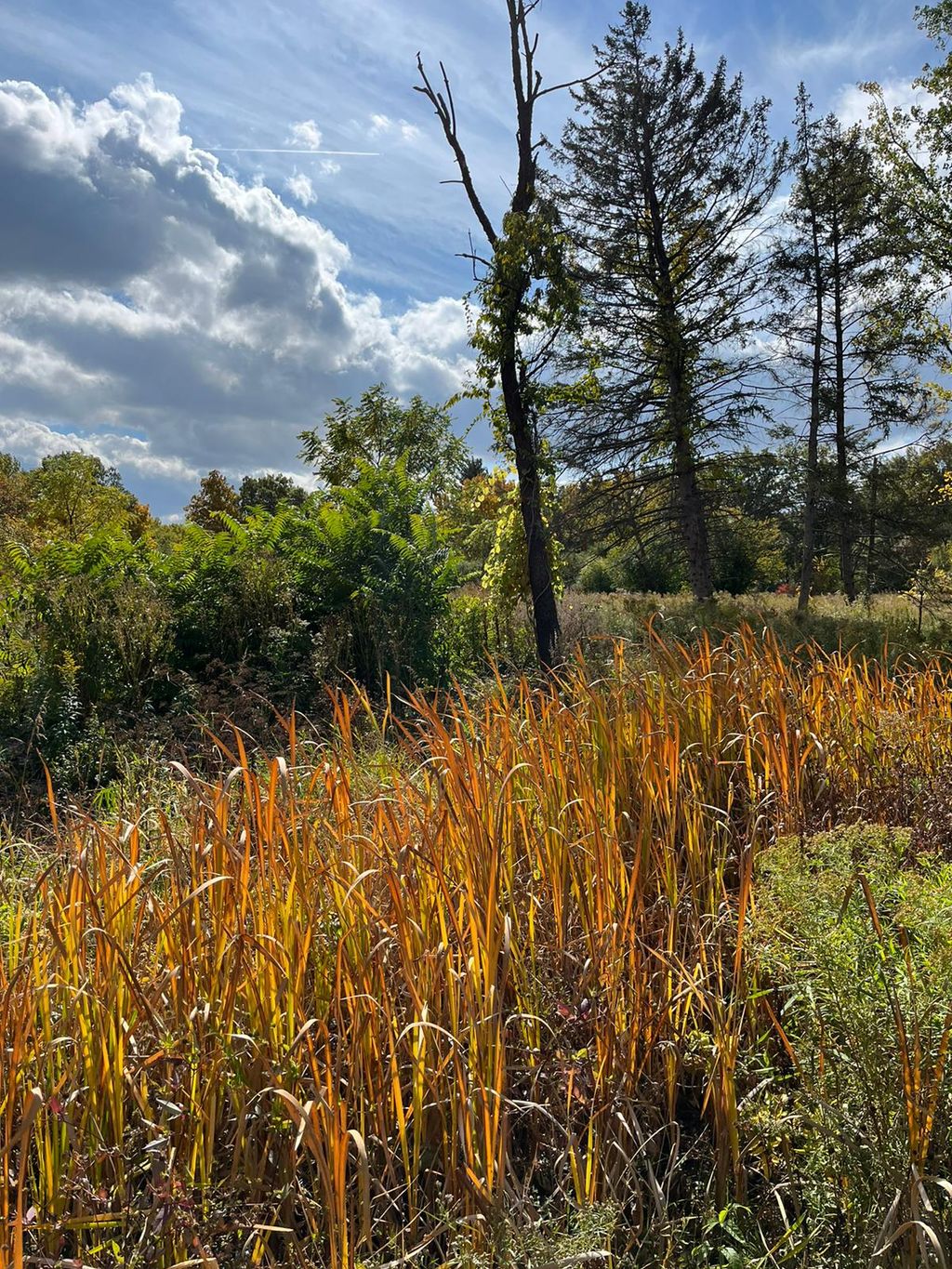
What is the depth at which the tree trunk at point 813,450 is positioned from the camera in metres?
15.5

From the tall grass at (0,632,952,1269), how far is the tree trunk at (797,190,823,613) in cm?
1277

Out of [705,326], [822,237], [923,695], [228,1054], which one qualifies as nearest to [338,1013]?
[228,1054]

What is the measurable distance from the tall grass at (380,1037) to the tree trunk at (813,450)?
12767 mm

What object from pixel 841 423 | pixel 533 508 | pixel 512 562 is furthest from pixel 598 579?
pixel 533 508

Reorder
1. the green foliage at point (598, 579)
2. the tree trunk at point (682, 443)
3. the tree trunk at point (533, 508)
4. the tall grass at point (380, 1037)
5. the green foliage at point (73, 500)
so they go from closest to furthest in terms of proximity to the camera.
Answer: the tall grass at point (380, 1037), the tree trunk at point (533, 508), the tree trunk at point (682, 443), the green foliage at point (73, 500), the green foliage at point (598, 579)

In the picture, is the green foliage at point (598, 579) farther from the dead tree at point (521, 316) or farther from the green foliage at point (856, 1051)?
the green foliage at point (856, 1051)

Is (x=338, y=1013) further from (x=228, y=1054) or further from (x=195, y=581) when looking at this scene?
(x=195, y=581)

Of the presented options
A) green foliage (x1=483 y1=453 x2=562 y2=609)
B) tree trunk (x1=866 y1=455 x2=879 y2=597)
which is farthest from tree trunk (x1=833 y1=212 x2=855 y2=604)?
green foliage (x1=483 y1=453 x2=562 y2=609)

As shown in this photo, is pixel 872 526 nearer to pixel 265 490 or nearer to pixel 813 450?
pixel 813 450

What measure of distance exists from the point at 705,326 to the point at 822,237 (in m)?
4.26

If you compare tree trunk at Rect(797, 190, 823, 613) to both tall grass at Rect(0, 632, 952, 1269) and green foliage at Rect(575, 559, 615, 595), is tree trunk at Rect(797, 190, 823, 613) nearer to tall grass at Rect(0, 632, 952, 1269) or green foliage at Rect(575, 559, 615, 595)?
green foliage at Rect(575, 559, 615, 595)

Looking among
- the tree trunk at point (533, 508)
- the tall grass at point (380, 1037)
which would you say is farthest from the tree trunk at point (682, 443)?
the tall grass at point (380, 1037)

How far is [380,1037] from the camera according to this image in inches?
66.3

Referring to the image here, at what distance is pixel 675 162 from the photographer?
16281 millimetres
